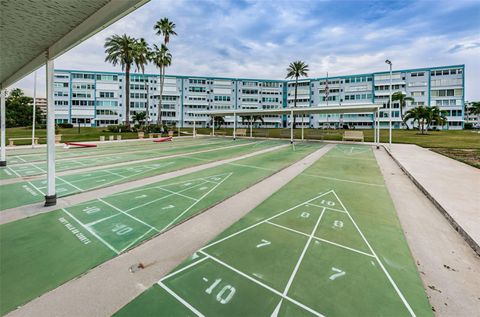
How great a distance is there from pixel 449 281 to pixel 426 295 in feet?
2.03

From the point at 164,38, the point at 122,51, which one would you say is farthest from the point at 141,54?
the point at 164,38

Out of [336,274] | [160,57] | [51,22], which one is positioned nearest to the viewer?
[336,274]

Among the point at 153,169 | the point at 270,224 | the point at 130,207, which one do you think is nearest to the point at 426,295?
the point at 270,224

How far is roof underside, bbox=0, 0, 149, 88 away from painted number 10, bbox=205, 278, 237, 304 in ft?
12.2

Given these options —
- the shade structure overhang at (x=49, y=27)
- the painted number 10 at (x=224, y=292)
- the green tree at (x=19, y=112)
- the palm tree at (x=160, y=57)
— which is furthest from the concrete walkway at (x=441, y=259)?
the green tree at (x=19, y=112)

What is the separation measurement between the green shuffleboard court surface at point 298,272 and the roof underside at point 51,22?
12.0ft

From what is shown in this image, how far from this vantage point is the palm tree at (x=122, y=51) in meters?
33.4

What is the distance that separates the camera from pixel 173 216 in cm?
512

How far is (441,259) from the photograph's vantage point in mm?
3617

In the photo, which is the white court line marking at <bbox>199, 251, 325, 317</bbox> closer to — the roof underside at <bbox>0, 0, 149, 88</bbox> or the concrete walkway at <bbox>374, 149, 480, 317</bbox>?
the concrete walkway at <bbox>374, 149, 480, 317</bbox>

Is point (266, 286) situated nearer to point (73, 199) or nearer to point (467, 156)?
point (73, 199)

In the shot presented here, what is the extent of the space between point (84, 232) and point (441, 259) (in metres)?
6.19

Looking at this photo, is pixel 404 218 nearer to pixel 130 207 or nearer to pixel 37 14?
pixel 130 207

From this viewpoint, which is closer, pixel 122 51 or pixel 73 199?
pixel 73 199
